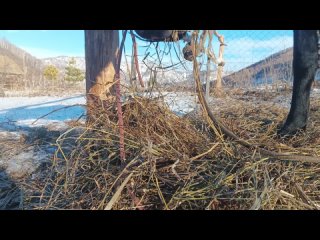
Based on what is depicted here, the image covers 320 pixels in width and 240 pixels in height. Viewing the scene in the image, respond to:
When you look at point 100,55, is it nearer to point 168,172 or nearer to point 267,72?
point 168,172

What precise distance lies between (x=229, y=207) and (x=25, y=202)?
1.18 meters

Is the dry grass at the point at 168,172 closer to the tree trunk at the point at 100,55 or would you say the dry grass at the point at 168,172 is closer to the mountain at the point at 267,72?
the tree trunk at the point at 100,55

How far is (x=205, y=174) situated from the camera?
1.44m

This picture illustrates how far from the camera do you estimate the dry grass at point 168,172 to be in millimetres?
1241

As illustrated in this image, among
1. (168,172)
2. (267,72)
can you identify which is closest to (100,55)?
(168,172)

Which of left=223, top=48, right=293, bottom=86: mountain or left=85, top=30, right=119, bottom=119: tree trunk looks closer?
left=85, top=30, right=119, bottom=119: tree trunk

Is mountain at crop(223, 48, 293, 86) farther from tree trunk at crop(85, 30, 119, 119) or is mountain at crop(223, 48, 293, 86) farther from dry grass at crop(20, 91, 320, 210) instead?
tree trunk at crop(85, 30, 119, 119)

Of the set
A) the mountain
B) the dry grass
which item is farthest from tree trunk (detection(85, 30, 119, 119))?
the mountain

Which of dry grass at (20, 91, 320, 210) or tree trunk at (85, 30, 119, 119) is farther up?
tree trunk at (85, 30, 119, 119)

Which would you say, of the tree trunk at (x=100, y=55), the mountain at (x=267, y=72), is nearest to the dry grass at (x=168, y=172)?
the tree trunk at (x=100, y=55)

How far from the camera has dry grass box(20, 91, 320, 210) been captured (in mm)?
1241

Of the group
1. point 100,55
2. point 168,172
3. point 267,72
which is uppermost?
point 267,72

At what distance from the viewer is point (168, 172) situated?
1.44 metres
